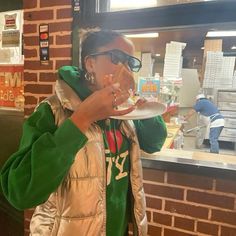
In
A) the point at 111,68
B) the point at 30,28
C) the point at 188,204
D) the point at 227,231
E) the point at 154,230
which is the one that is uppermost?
the point at 30,28

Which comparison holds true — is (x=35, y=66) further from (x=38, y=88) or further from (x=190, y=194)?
(x=190, y=194)

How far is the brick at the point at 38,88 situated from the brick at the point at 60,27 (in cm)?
36

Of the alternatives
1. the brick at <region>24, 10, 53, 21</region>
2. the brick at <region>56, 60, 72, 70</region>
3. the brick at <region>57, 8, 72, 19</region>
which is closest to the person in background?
the brick at <region>56, 60, 72, 70</region>

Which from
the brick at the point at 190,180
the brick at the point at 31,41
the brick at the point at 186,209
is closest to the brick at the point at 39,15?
the brick at the point at 31,41

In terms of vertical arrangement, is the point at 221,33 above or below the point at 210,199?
above

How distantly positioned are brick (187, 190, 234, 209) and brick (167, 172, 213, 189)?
4cm

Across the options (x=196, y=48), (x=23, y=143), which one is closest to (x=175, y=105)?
(x=196, y=48)

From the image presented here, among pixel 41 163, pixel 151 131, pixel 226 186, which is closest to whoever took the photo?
pixel 41 163

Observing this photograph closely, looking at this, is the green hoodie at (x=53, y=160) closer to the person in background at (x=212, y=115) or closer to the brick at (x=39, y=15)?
the brick at (x=39, y=15)

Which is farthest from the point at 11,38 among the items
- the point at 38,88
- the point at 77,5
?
the point at 77,5

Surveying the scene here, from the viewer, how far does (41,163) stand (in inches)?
35.0

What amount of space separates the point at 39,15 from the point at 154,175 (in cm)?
127

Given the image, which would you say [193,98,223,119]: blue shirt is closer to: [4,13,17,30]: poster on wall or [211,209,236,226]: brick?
[211,209,236,226]: brick

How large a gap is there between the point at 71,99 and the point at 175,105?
1.69 m
